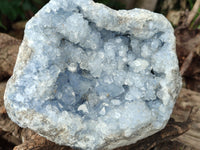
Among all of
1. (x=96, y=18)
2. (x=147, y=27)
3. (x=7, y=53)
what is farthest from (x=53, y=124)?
Result: (x=7, y=53)

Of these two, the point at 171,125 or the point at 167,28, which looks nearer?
the point at 167,28

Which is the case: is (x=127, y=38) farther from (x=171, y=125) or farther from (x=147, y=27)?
(x=171, y=125)

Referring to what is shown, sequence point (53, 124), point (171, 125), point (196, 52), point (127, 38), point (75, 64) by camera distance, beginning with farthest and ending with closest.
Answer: point (196, 52), point (171, 125), point (127, 38), point (75, 64), point (53, 124)

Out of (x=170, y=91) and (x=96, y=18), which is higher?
(x=96, y=18)

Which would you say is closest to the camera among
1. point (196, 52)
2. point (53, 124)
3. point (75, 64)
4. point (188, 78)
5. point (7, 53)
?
point (53, 124)

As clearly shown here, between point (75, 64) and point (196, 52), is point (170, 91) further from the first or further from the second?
point (196, 52)

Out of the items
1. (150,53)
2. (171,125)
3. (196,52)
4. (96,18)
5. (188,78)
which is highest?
(96,18)
